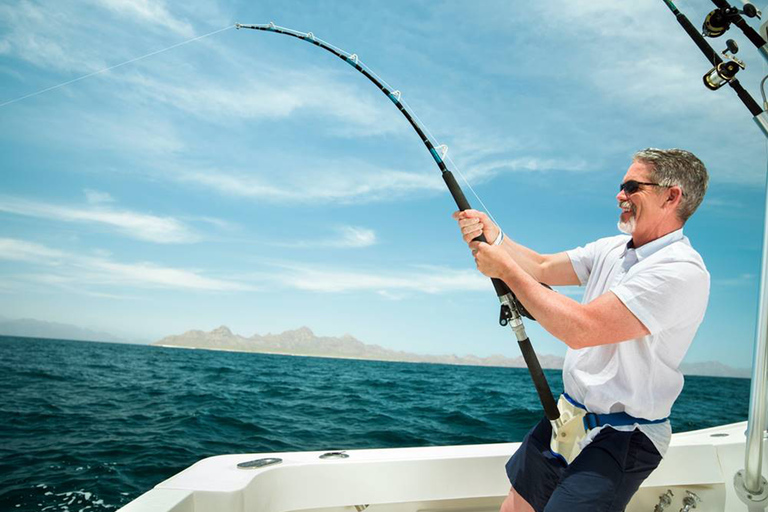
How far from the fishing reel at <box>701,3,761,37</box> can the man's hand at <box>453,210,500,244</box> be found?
3.41 ft

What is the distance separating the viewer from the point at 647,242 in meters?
1.56

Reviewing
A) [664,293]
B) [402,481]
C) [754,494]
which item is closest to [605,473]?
[664,293]

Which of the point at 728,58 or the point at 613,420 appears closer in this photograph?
the point at 613,420

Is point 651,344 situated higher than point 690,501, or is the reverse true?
point 651,344

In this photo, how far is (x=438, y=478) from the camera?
6.86ft

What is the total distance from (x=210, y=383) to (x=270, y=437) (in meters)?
8.62

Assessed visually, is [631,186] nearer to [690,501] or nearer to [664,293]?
[664,293]

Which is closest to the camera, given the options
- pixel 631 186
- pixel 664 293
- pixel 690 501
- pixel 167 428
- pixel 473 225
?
pixel 664 293

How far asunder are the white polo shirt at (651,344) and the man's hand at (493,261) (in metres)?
0.30

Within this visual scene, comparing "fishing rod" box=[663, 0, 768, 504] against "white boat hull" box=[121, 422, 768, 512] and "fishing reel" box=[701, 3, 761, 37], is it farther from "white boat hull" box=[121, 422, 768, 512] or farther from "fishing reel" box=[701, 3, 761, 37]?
"white boat hull" box=[121, 422, 768, 512]

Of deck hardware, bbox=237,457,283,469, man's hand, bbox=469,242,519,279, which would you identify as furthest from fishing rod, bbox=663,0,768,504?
deck hardware, bbox=237,457,283,469

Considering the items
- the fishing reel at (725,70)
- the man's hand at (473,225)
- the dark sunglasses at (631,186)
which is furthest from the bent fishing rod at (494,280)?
the fishing reel at (725,70)

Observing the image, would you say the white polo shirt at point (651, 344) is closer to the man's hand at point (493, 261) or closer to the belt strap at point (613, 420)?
the belt strap at point (613, 420)

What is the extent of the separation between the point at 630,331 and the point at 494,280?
54 cm
